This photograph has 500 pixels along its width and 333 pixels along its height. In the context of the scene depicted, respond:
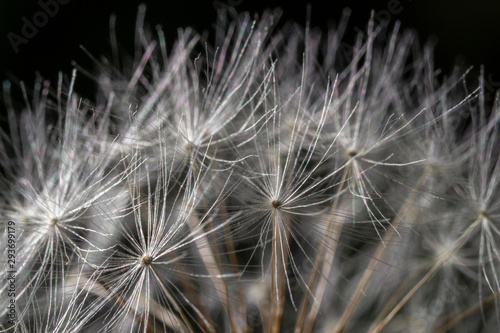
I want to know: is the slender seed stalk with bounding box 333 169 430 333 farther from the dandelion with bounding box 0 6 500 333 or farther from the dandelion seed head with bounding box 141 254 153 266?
the dandelion seed head with bounding box 141 254 153 266

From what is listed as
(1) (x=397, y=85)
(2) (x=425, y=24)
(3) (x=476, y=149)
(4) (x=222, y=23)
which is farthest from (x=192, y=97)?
(2) (x=425, y=24)

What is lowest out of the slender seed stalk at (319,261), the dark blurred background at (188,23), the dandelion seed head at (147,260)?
the dandelion seed head at (147,260)

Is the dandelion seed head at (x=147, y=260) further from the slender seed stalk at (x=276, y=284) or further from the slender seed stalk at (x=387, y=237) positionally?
the slender seed stalk at (x=387, y=237)

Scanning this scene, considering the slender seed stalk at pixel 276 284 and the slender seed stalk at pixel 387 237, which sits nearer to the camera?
the slender seed stalk at pixel 276 284

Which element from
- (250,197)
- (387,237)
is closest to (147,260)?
(250,197)

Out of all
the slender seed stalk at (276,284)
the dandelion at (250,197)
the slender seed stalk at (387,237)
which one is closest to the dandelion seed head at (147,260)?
the dandelion at (250,197)

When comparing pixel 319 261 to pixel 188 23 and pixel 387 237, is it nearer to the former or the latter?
pixel 387 237

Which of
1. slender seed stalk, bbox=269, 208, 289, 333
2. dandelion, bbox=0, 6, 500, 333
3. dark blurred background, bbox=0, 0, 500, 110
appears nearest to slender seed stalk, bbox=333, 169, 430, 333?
dandelion, bbox=0, 6, 500, 333

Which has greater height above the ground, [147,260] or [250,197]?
[250,197]
